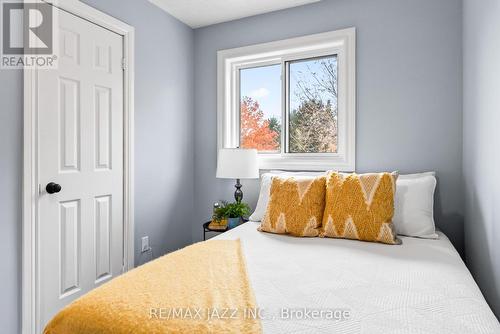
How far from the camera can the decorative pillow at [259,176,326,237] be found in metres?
1.94

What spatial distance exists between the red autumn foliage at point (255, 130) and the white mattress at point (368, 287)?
4.52ft

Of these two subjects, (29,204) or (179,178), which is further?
(179,178)

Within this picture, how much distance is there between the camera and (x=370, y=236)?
177 cm

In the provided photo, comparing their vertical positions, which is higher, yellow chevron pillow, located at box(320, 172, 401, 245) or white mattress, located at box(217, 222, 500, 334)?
yellow chevron pillow, located at box(320, 172, 401, 245)

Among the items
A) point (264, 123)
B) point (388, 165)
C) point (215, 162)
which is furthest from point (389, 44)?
point (215, 162)

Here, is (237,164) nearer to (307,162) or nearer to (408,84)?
(307,162)

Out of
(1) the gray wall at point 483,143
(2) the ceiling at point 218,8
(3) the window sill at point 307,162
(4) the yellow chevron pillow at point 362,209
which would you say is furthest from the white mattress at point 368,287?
(2) the ceiling at point 218,8

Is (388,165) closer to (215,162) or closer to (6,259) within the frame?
(215,162)

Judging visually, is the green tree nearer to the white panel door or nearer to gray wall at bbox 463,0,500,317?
the white panel door

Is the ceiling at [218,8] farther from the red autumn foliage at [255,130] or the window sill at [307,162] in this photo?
the window sill at [307,162]

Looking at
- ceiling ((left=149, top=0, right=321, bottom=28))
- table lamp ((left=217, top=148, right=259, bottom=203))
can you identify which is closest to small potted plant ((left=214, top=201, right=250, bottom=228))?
table lamp ((left=217, top=148, right=259, bottom=203))

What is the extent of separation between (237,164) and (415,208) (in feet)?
4.41

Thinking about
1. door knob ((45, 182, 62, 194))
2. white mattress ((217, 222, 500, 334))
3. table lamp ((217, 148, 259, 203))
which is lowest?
white mattress ((217, 222, 500, 334))

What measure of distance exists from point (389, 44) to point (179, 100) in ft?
6.18
